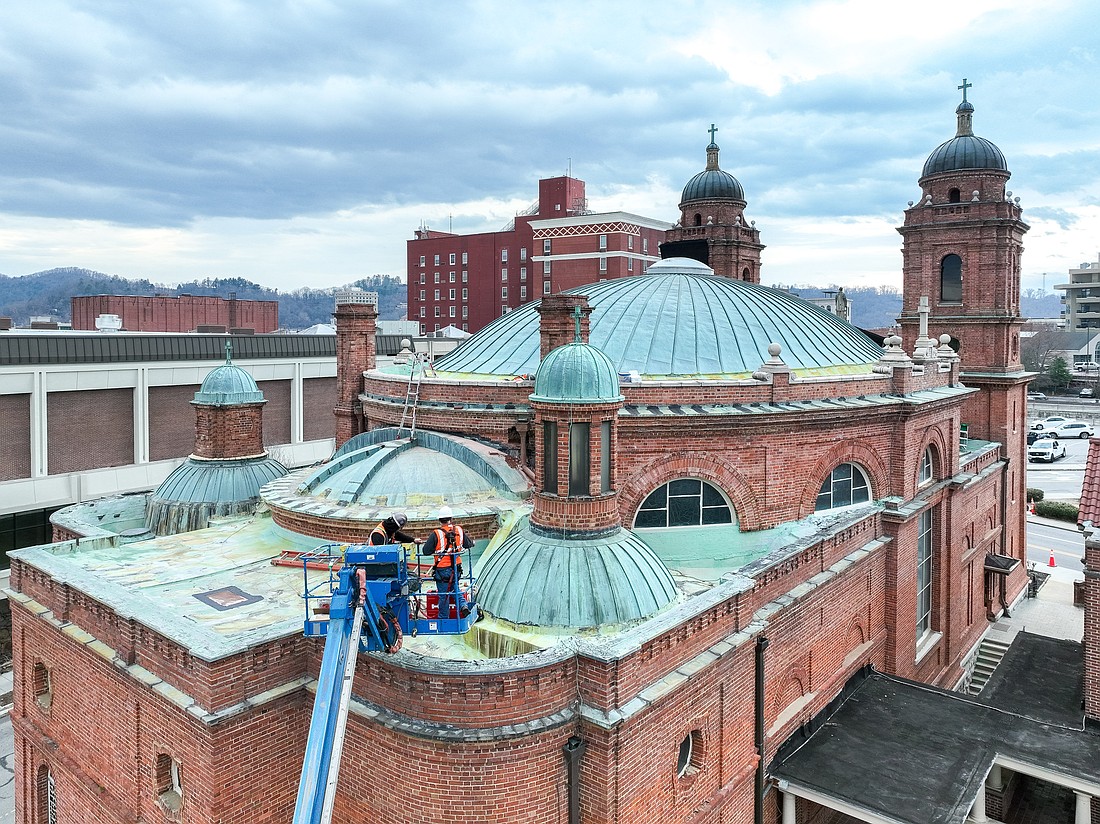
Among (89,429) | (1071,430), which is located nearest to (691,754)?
(89,429)

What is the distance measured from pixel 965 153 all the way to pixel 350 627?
3274 centimetres

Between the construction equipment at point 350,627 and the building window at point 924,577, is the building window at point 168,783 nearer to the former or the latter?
the construction equipment at point 350,627

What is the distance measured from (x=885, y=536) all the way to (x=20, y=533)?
104 ft

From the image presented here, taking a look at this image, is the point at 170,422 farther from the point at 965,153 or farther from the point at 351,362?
the point at 965,153

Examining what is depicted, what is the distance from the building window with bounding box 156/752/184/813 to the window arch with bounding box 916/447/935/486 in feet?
65.3

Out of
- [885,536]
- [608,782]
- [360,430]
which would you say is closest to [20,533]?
[360,430]

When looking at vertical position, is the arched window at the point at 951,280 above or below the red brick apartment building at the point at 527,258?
below

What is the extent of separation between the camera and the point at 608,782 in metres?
11.7

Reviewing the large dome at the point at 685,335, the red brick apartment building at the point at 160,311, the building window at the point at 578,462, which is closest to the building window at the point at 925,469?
the large dome at the point at 685,335

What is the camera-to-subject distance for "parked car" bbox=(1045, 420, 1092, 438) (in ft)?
271

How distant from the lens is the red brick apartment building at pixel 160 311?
64125 millimetres

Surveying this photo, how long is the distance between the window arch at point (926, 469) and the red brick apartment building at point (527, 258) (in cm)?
4598

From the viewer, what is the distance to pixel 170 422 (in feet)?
121

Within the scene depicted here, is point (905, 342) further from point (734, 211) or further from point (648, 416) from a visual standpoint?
point (648, 416)
